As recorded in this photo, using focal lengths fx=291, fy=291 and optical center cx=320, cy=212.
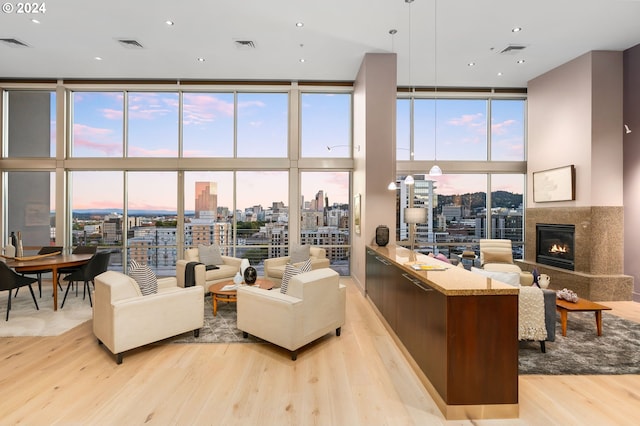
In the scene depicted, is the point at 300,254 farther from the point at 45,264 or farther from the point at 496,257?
the point at 45,264

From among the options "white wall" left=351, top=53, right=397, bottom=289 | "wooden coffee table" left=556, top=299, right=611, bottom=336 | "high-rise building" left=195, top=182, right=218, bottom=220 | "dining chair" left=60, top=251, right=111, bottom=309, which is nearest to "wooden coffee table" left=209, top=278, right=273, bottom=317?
"white wall" left=351, top=53, right=397, bottom=289

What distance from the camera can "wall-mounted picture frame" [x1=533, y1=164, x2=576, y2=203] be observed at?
5523 millimetres

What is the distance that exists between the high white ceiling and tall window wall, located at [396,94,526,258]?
854 millimetres

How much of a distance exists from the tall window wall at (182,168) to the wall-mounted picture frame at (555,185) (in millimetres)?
4113

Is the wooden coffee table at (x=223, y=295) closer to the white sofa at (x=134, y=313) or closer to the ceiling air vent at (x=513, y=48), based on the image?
the white sofa at (x=134, y=313)

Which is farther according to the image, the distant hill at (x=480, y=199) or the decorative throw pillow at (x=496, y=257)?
the distant hill at (x=480, y=199)

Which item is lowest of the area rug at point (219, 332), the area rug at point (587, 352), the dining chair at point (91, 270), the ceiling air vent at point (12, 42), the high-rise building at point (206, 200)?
the area rug at point (219, 332)

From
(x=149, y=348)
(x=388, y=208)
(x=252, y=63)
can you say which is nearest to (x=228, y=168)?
(x=252, y=63)

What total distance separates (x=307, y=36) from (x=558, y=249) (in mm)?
6325

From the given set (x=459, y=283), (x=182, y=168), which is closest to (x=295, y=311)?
(x=459, y=283)

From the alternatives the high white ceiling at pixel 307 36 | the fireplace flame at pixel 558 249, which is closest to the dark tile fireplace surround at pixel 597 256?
the fireplace flame at pixel 558 249

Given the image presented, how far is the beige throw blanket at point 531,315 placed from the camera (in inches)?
118

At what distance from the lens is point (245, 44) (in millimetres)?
5152

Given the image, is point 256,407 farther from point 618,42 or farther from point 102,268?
point 618,42
